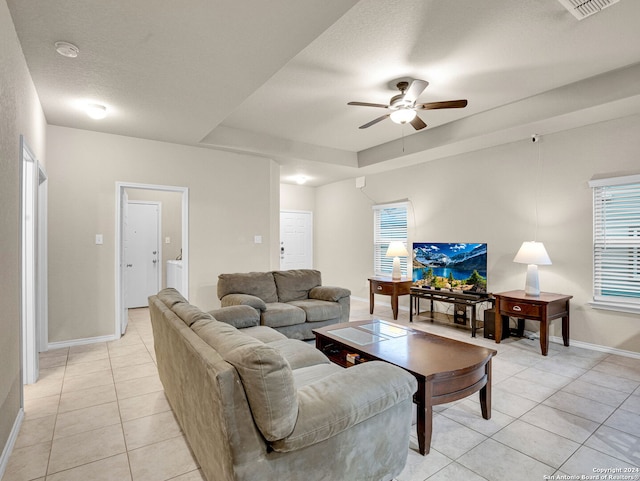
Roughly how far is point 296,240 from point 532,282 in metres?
4.87

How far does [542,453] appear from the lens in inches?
78.2

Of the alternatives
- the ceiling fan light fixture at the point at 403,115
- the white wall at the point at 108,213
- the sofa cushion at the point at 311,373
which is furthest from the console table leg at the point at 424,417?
the white wall at the point at 108,213

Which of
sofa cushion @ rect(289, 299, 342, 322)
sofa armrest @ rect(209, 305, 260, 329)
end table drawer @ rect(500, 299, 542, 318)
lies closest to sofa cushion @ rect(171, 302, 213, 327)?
sofa armrest @ rect(209, 305, 260, 329)

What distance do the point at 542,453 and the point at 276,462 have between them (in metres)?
1.64

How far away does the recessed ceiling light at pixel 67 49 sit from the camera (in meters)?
2.31

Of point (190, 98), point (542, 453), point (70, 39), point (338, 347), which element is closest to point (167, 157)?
point (190, 98)

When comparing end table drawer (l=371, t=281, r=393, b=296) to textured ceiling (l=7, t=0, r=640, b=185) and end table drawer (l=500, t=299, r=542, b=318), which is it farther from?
textured ceiling (l=7, t=0, r=640, b=185)

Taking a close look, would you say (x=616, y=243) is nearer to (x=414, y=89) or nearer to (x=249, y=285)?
(x=414, y=89)

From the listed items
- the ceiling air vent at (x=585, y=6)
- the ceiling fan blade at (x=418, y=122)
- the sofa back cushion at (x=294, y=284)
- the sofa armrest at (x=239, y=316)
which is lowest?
the sofa armrest at (x=239, y=316)

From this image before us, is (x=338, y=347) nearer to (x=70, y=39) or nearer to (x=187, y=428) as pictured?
(x=187, y=428)

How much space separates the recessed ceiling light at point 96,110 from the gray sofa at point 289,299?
2.11 metres

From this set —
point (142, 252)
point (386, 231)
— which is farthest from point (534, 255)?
point (142, 252)

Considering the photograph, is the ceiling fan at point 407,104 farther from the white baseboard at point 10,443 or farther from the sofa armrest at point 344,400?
the white baseboard at point 10,443

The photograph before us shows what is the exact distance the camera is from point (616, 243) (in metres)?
3.67
